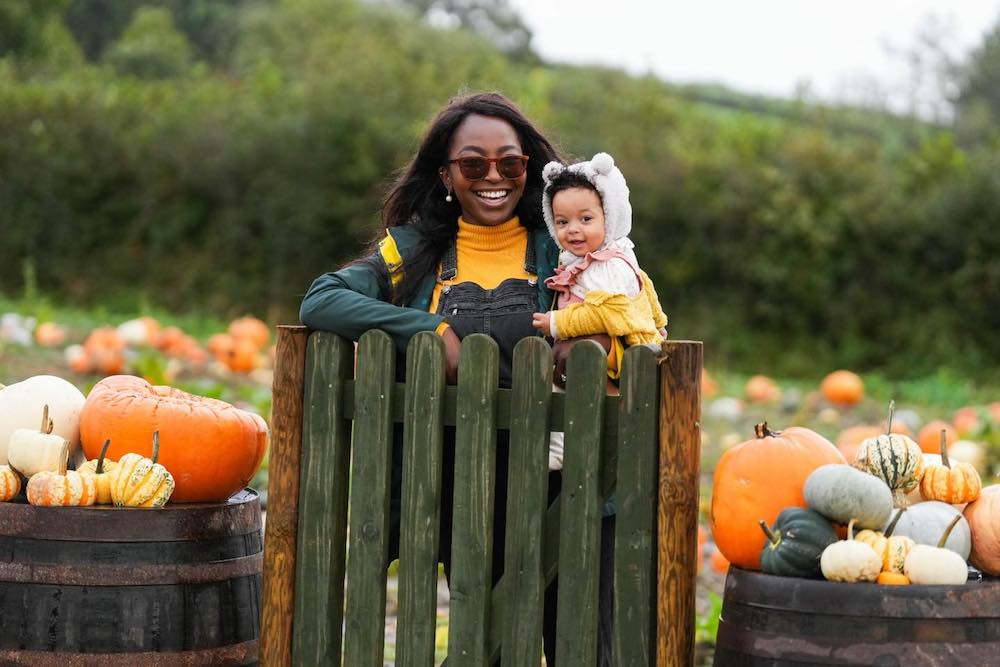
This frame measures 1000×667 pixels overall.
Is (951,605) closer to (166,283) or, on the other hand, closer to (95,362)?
(95,362)

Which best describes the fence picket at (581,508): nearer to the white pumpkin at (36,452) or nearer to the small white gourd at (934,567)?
the small white gourd at (934,567)

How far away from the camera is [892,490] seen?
3090 millimetres

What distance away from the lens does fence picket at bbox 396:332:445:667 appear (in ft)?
10.4

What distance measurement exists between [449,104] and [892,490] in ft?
5.25

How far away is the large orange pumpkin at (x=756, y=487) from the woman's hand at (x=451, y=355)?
703 mm

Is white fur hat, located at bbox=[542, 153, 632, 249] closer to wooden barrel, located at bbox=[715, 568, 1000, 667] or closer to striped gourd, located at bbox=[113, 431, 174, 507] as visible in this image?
wooden barrel, located at bbox=[715, 568, 1000, 667]

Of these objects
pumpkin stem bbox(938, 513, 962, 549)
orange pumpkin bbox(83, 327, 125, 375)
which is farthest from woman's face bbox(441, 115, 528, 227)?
orange pumpkin bbox(83, 327, 125, 375)

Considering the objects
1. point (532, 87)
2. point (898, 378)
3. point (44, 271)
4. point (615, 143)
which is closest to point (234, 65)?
point (532, 87)

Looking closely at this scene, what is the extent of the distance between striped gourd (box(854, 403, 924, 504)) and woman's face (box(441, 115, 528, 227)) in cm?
115

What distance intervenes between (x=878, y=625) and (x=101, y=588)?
186 centimetres

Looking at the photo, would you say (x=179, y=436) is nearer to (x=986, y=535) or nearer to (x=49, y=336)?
(x=986, y=535)

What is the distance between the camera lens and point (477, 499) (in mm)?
3160

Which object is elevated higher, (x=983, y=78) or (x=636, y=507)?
(x=983, y=78)

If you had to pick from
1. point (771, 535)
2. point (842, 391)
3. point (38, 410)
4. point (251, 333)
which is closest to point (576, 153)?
point (842, 391)
